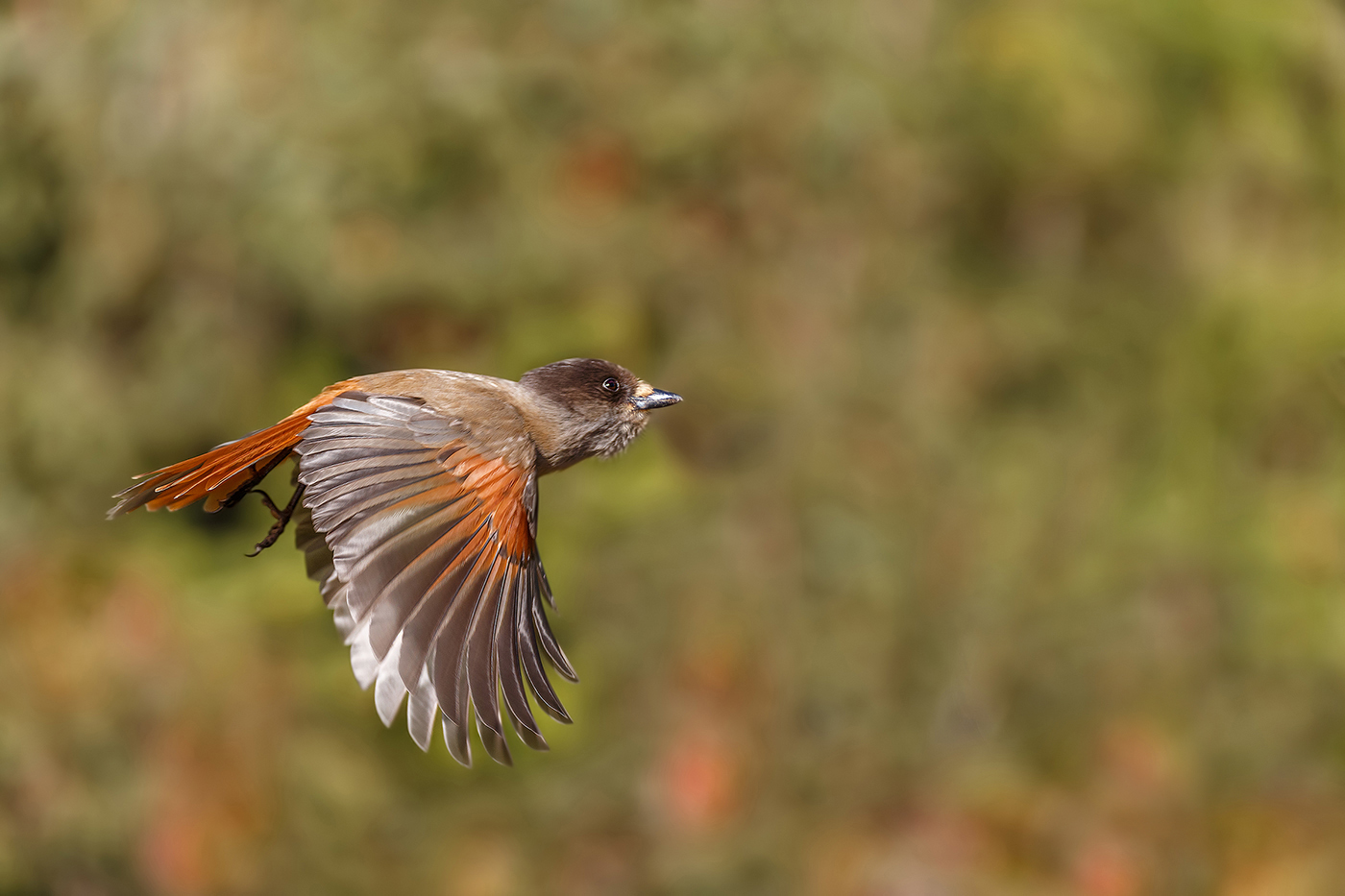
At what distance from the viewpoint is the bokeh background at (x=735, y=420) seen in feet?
27.8

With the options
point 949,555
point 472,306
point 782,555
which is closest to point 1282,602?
point 949,555

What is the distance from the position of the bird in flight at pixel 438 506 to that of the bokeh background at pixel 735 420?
5.10 metres

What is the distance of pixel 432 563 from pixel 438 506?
0.45 ft

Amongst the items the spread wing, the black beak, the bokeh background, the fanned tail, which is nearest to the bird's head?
the black beak

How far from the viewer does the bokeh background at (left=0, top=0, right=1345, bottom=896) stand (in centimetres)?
846

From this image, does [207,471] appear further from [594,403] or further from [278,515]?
[594,403]

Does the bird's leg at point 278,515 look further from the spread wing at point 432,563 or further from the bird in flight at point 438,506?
the spread wing at point 432,563

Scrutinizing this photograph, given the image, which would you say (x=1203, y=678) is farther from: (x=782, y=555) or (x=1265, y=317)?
(x=782, y=555)

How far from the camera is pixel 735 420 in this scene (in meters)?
9.54

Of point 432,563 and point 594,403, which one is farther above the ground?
point 594,403

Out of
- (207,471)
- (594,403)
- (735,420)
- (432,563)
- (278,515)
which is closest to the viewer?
(432,563)

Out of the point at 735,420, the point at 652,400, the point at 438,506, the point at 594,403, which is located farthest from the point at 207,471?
the point at 735,420

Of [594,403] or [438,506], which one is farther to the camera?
[594,403]

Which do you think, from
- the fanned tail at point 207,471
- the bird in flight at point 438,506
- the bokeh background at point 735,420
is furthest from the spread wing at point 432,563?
the bokeh background at point 735,420
